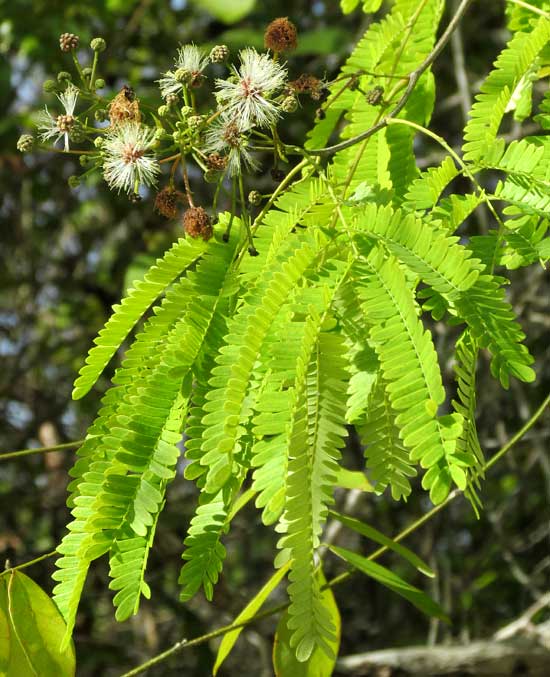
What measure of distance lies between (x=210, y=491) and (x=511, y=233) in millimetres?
532

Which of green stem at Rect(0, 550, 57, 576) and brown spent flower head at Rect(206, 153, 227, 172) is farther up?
brown spent flower head at Rect(206, 153, 227, 172)

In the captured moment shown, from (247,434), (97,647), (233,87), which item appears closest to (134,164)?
(233,87)

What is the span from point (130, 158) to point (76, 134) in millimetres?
80

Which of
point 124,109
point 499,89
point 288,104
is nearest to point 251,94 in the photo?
point 288,104

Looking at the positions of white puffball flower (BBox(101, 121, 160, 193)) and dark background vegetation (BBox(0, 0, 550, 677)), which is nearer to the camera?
white puffball flower (BBox(101, 121, 160, 193))

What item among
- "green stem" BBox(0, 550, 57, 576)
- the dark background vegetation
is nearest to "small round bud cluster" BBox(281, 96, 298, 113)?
"green stem" BBox(0, 550, 57, 576)

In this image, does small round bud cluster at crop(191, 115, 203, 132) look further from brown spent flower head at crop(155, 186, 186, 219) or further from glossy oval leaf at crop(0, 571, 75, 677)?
glossy oval leaf at crop(0, 571, 75, 677)

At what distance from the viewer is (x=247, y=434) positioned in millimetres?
1122

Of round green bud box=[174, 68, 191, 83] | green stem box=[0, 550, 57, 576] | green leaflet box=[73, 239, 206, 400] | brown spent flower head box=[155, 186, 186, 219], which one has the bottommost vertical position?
green stem box=[0, 550, 57, 576]

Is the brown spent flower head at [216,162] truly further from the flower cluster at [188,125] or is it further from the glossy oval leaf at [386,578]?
the glossy oval leaf at [386,578]

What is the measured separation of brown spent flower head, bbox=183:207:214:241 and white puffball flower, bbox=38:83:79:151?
177 mm

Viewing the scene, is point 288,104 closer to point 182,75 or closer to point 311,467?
point 182,75

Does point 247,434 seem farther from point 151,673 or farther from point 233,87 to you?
point 151,673

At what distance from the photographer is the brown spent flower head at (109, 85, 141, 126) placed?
1.23 metres
